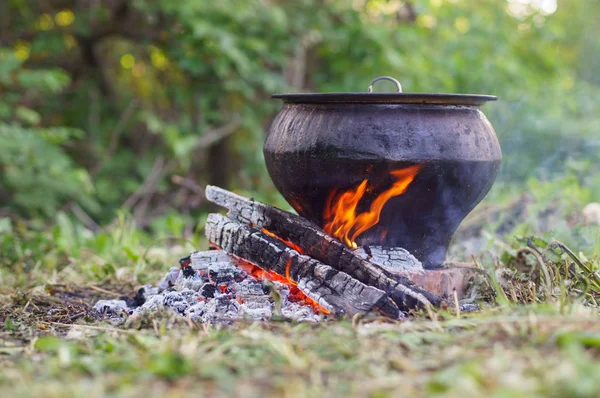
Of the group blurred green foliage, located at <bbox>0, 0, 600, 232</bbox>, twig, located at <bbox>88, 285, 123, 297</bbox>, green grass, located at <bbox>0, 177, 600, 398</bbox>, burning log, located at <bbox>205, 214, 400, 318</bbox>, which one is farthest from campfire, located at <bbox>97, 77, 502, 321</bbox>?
blurred green foliage, located at <bbox>0, 0, 600, 232</bbox>

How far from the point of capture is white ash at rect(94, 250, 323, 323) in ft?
9.04

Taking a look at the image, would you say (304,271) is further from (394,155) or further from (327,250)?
(394,155)

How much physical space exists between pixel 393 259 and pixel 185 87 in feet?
15.5

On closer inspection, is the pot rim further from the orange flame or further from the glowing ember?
the glowing ember

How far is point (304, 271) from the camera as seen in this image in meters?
2.84

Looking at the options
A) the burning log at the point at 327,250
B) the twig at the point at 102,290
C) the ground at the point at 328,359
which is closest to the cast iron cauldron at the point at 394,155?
the burning log at the point at 327,250

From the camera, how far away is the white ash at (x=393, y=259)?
2.98m

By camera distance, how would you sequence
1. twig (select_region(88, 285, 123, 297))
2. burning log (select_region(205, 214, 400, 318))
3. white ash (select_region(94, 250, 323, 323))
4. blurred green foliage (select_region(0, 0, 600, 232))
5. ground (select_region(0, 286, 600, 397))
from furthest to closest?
blurred green foliage (select_region(0, 0, 600, 232)) < twig (select_region(88, 285, 123, 297)) < white ash (select_region(94, 250, 323, 323)) < burning log (select_region(205, 214, 400, 318)) < ground (select_region(0, 286, 600, 397))

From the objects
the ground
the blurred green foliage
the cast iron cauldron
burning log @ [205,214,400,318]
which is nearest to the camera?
the ground

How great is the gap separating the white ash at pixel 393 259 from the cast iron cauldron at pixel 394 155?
4 centimetres

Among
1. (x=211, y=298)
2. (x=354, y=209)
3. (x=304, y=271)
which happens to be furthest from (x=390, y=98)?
(x=211, y=298)

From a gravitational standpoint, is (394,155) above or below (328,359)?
above

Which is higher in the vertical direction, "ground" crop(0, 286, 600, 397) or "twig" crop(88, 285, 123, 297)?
"ground" crop(0, 286, 600, 397)

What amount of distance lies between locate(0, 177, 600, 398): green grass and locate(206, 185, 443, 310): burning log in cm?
13
